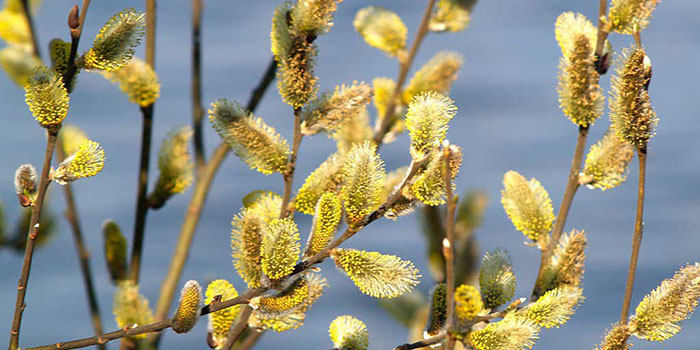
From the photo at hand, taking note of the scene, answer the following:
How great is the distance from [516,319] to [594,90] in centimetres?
20

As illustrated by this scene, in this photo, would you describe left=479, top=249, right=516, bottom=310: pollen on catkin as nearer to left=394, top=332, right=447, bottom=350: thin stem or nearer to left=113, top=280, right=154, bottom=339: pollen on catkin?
left=394, top=332, right=447, bottom=350: thin stem

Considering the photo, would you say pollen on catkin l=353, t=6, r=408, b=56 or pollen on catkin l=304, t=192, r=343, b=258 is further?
pollen on catkin l=353, t=6, r=408, b=56

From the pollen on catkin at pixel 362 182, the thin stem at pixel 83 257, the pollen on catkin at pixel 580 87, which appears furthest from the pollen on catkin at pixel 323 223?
the thin stem at pixel 83 257

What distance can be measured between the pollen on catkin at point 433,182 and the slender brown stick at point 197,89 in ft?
1.66

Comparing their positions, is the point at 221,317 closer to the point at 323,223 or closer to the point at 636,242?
the point at 323,223

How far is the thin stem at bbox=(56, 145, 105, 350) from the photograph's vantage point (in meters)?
0.88

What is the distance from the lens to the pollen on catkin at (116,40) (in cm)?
53

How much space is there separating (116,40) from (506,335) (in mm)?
317

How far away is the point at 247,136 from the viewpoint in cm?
58

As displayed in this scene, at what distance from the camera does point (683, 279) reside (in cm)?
54

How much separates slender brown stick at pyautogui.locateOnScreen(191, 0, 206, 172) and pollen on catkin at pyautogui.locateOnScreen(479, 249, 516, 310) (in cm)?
47

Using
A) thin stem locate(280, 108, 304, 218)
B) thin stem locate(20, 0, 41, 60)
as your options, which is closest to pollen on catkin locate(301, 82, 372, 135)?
thin stem locate(280, 108, 304, 218)

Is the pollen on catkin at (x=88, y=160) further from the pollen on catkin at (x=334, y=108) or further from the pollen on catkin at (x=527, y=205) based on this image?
the pollen on catkin at (x=527, y=205)

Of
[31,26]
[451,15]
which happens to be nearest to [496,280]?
[451,15]
